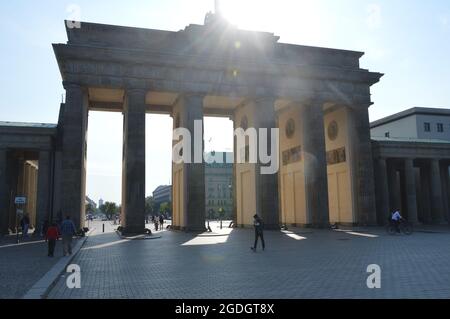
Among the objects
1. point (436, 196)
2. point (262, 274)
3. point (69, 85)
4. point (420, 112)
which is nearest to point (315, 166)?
point (436, 196)

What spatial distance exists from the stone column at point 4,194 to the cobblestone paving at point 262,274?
19.5 m

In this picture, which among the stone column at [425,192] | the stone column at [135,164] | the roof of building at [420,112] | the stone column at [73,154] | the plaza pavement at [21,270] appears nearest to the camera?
the plaza pavement at [21,270]

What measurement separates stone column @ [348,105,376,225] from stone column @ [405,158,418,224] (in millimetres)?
6083

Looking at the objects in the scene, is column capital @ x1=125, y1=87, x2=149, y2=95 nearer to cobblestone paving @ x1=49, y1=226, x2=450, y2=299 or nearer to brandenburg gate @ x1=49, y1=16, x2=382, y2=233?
brandenburg gate @ x1=49, y1=16, x2=382, y2=233

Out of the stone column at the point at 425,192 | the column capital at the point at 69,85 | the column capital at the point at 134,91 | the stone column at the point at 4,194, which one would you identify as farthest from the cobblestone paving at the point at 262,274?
the stone column at the point at 425,192

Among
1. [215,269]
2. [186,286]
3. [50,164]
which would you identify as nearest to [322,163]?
[50,164]

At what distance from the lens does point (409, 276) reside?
1248cm

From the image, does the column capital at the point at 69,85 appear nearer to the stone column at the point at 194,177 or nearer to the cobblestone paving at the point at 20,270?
the stone column at the point at 194,177

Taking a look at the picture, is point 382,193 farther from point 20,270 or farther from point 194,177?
point 20,270

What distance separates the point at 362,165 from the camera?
139 ft

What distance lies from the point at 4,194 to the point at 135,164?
11.5 metres

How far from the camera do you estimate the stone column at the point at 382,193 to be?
1763 inches
